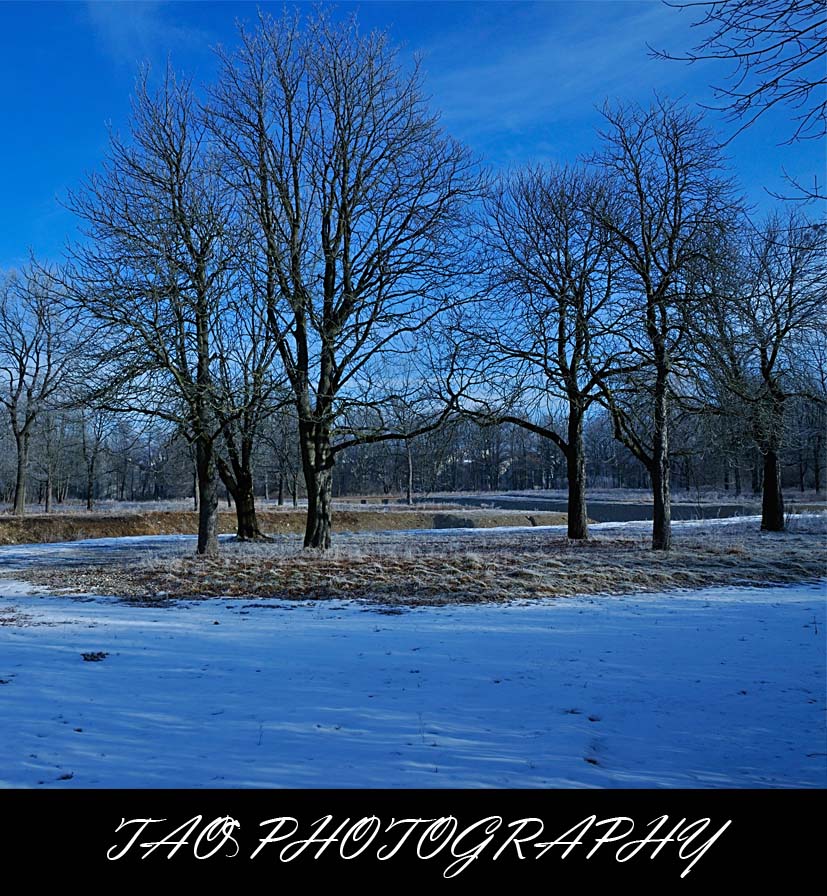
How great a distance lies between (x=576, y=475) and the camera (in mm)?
20969

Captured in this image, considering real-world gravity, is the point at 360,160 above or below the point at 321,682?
above

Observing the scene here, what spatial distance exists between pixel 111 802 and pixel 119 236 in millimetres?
14329

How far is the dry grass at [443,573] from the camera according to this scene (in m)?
11.3

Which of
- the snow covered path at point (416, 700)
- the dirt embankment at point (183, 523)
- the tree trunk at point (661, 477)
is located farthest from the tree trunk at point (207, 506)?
the dirt embankment at point (183, 523)

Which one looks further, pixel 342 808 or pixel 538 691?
pixel 538 691

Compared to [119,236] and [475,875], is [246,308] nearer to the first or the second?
[119,236]

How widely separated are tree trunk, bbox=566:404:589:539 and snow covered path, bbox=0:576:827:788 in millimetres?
11430

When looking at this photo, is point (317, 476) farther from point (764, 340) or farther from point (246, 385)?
point (764, 340)

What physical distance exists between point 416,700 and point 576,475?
16269 millimetres

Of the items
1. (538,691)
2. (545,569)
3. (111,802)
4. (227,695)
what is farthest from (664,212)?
(111,802)

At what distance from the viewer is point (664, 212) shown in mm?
16609

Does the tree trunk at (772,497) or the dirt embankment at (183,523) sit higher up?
the tree trunk at (772,497)

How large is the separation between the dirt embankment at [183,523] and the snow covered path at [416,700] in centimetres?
1968

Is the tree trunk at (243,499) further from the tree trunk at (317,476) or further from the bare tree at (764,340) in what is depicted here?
the bare tree at (764,340)
